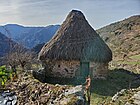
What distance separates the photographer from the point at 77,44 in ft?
59.9

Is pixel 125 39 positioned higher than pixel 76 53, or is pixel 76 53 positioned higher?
pixel 125 39

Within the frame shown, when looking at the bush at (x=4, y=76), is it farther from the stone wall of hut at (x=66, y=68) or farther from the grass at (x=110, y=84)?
the stone wall of hut at (x=66, y=68)

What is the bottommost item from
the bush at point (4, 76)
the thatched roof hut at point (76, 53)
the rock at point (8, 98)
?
the rock at point (8, 98)

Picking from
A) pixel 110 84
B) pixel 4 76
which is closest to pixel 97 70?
pixel 110 84

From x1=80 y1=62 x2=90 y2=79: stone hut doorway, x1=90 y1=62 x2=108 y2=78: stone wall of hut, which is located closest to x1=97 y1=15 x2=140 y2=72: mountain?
x1=90 y1=62 x2=108 y2=78: stone wall of hut

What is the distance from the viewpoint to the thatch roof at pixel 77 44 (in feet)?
58.8

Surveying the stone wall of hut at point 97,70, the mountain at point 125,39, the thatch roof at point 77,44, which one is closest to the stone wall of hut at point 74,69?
the stone wall of hut at point 97,70

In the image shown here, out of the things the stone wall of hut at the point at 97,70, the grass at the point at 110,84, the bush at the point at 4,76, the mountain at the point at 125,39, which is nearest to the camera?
the grass at the point at 110,84

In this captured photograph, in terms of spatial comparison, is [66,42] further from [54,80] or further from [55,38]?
[54,80]

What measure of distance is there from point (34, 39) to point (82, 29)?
64.2 meters

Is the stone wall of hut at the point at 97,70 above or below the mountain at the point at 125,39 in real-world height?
below

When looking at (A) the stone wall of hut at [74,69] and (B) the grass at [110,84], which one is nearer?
(B) the grass at [110,84]

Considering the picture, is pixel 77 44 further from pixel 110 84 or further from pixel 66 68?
pixel 110 84

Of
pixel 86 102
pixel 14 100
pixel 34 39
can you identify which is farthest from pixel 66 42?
pixel 34 39
